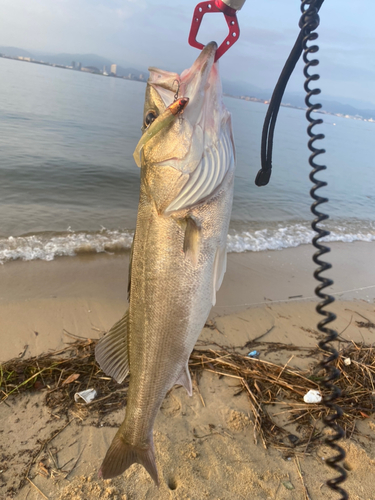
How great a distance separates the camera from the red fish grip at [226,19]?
1.54 m

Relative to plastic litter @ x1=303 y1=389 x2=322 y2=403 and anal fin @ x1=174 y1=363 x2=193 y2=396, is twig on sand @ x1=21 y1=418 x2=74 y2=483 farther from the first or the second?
plastic litter @ x1=303 y1=389 x2=322 y2=403

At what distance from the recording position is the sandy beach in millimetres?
Answer: 2557

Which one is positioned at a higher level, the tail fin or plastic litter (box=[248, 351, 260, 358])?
the tail fin

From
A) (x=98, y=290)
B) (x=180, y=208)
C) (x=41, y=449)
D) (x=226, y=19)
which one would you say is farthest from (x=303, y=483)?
(x=98, y=290)

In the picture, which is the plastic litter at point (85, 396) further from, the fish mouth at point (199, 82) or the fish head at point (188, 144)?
the fish mouth at point (199, 82)

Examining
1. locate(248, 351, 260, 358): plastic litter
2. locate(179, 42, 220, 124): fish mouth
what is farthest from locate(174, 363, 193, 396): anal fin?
locate(248, 351, 260, 358): plastic litter

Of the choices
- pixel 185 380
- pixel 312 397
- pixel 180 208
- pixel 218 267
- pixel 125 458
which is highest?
pixel 180 208

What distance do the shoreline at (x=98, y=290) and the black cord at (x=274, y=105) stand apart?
132 inches

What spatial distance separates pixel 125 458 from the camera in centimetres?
202

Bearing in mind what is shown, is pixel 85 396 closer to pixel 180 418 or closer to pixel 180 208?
pixel 180 418

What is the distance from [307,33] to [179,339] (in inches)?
66.0

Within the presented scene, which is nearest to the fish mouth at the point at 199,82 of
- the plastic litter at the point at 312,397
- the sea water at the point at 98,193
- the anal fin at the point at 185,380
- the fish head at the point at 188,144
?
the fish head at the point at 188,144

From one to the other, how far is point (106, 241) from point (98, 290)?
217 centimetres

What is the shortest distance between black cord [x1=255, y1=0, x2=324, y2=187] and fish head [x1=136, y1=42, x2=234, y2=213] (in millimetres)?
232
